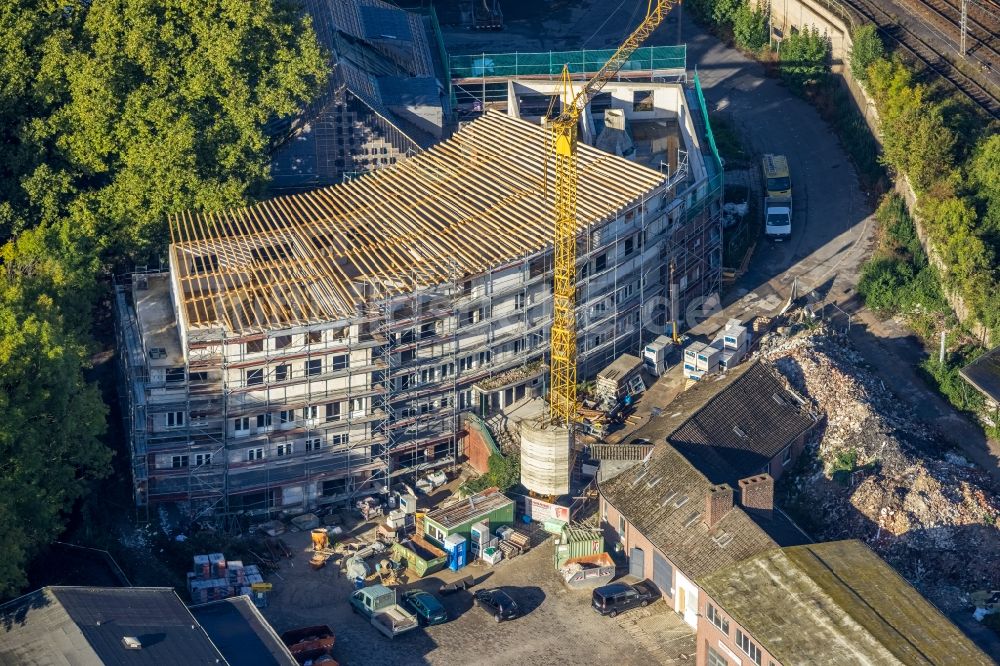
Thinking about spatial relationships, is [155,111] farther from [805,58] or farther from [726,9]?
[726,9]

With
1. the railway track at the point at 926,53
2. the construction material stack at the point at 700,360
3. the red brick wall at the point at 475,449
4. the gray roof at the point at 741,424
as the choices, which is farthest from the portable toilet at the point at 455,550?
the railway track at the point at 926,53

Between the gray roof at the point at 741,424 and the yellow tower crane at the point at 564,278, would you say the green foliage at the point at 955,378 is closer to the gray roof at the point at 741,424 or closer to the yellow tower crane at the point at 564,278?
the gray roof at the point at 741,424

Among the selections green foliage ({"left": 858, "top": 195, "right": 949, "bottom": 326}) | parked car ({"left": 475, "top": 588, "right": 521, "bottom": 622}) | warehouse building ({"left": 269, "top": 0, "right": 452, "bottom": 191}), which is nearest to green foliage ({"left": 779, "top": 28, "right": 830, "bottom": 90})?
green foliage ({"left": 858, "top": 195, "right": 949, "bottom": 326})

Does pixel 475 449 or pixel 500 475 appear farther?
pixel 475 449

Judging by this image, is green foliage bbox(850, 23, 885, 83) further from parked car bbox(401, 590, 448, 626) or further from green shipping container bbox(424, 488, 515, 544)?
parked car bbox(401, 590, 448, 626)

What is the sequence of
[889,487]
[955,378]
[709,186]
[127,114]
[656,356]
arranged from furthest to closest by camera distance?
[709,186] → [656,356] → [127,114] → [955,378] → [889,487]

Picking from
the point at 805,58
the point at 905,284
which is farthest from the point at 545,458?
A: the point at 805,58

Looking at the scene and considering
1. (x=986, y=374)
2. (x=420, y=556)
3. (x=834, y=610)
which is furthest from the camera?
(x=986, y=374)
